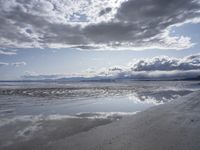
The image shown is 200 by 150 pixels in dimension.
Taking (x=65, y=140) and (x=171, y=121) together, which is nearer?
(x=65, y=140)

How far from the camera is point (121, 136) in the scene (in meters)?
9.77

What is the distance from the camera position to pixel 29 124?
1314cm

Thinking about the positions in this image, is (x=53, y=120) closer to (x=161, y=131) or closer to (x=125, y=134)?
(x=125, y=134)

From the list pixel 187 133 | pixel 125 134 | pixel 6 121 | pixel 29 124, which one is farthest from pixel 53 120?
pixel 187 133

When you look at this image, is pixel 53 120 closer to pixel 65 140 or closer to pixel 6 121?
pixel 6 121

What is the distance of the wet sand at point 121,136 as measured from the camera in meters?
8.43

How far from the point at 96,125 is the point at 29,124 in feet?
14.7

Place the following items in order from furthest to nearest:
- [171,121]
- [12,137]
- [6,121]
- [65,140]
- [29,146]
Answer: [6,121], [171,121], [12,137], [65,140], [29,146]

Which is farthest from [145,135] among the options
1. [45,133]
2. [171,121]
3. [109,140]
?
[45,133]

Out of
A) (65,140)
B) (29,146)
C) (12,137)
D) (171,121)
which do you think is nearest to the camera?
(29,146)

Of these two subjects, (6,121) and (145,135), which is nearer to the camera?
(145,135)

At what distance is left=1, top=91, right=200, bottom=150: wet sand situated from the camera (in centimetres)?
843

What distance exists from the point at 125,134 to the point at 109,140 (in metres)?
1.19

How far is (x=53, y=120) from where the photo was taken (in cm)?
1432
